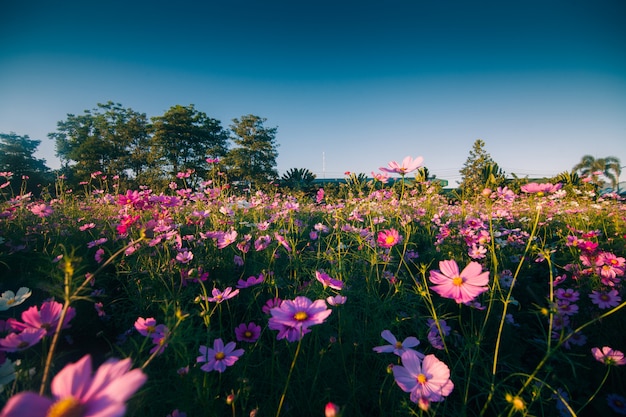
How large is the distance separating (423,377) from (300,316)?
1.19ft

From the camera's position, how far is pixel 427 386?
691mm

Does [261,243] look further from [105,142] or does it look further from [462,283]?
[105,142]

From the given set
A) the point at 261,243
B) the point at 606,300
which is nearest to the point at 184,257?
the point at 261,243

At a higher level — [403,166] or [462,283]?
[403,166]

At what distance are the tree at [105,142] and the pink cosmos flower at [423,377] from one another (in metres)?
22.8

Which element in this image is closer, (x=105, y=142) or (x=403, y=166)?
(x=403, y=166)

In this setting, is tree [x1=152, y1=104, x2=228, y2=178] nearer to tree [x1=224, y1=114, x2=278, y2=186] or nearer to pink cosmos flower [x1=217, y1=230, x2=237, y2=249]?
tree [x1=224, y1=114, x2=278, y2=186]

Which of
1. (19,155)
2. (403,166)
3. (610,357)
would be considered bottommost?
(610,357)

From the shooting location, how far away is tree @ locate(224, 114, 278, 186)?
2108 centimetres

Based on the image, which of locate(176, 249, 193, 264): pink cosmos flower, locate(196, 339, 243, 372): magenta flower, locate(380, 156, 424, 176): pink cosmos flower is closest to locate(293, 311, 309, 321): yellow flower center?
locate(196, 339, 243, 372): magenta flower

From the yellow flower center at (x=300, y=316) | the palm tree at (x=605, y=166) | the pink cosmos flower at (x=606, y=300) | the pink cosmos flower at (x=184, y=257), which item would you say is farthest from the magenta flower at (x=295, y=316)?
the palm tree at (x=605, y=166)

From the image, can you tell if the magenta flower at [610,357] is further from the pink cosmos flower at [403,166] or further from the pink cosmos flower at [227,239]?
the pink cosmos flower at [227,239]

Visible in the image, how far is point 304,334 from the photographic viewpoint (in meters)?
0.91

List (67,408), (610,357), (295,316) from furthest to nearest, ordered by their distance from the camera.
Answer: (610,357) → (295,316) → (67,408)
